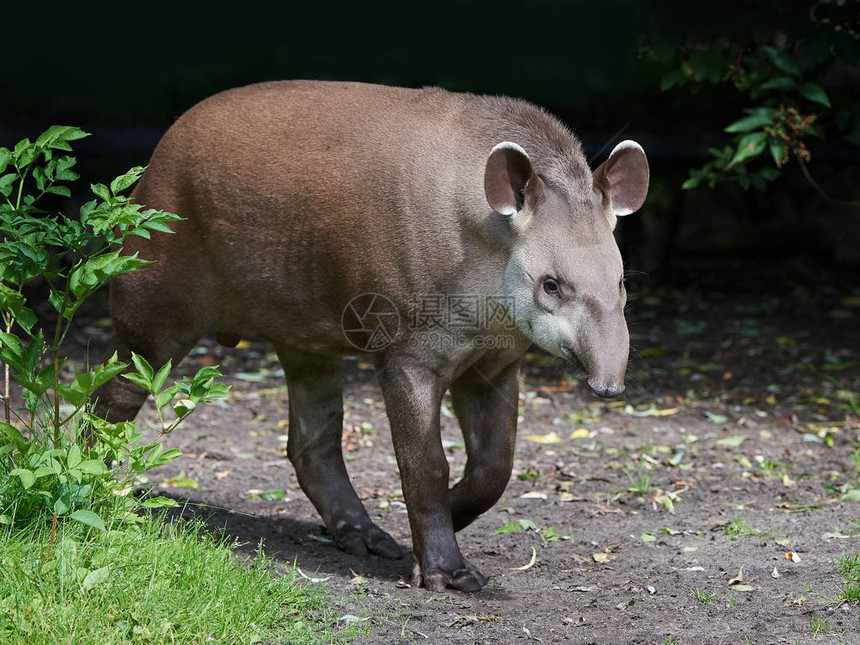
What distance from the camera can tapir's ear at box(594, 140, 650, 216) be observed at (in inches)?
163

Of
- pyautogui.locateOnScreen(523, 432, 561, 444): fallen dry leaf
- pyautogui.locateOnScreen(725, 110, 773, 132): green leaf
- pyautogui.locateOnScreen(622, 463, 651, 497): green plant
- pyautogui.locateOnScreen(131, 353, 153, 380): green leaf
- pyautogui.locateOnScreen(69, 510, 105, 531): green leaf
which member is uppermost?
pyautogui.locateOnScreen(725, 110, 773, 132): green leaf

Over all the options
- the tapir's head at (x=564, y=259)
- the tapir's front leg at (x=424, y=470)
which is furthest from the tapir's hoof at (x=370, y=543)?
the tapir's head at (x=564, y=259)

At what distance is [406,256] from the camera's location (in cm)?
416

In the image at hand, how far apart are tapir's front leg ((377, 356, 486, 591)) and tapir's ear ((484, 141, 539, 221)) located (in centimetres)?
70

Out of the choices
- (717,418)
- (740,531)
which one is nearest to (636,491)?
(740,531)

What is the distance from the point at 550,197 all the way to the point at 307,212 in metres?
0.99

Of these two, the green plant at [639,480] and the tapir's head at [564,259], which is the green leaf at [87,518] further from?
the green plant at [639,480]

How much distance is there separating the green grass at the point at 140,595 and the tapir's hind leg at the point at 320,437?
1004mm

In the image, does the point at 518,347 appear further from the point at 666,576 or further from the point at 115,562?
the point at 115,562

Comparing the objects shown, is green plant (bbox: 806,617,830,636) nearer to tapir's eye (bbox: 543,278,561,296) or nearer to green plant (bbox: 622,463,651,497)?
tapir's eye (bbox: 543,278,561,296)

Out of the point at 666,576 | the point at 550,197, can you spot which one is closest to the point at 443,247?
the point at 550,197

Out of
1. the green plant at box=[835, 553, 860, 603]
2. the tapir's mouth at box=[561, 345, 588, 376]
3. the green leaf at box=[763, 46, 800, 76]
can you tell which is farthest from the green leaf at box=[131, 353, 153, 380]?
the green leaf at box=[763, 46, 800, 76]

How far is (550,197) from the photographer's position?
13.2 feet

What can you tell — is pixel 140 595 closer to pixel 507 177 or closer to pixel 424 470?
pixel 424 470
